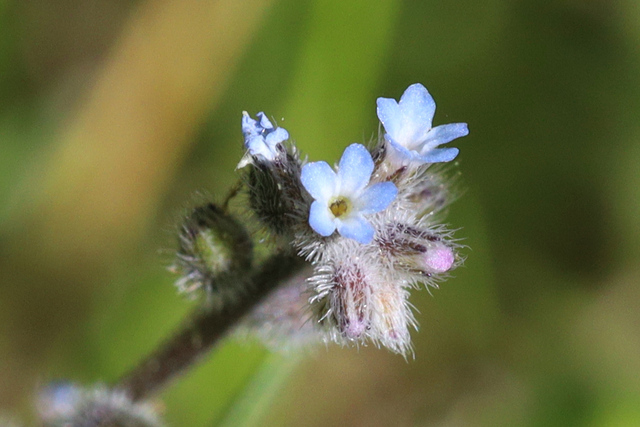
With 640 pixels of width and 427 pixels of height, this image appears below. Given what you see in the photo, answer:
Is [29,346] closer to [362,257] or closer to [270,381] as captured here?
[270,381]

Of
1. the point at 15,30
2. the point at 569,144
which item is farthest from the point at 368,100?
the point at 15,30

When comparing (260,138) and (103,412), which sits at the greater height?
(103,412)

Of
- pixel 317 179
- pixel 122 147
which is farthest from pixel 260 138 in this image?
pixel 122 147

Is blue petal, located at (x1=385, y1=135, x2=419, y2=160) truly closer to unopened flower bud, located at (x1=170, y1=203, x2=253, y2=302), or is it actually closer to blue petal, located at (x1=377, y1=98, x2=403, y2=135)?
blue petal, located at (x1=377, y1=98, x2=403, y2=135)

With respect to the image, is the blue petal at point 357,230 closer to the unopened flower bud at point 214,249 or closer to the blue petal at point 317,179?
the blue petal at point 317,179

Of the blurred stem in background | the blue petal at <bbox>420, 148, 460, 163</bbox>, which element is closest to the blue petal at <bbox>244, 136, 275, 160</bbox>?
the blue petal at <bbox>420, 148, 460, 163</bbox>

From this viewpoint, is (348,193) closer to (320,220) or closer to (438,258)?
(320,220)
